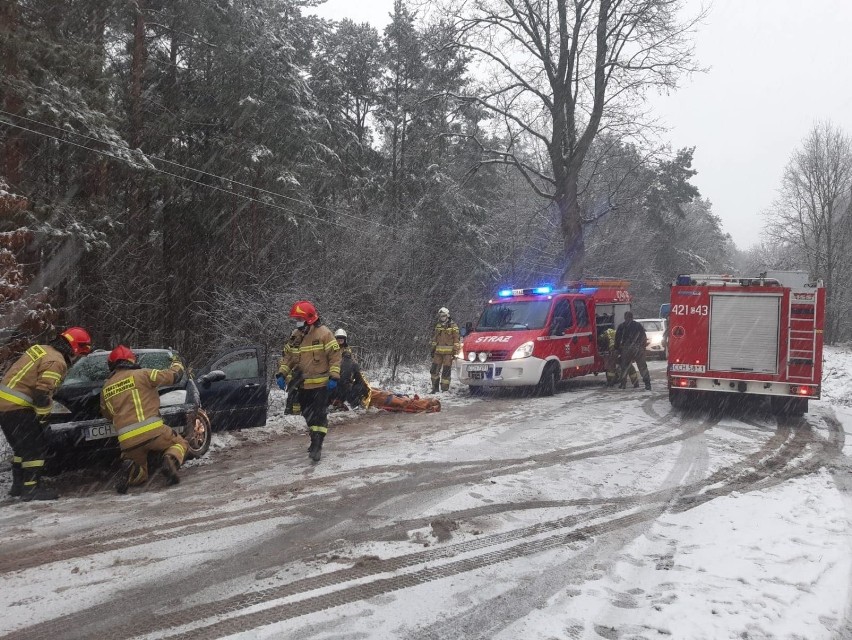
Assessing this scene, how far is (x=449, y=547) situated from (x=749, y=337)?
8.25 metres

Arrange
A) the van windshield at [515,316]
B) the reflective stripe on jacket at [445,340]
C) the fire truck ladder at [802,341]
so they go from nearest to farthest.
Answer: the fire truck ladder at [802,341] → the van windshield at [515,316] → the reflective stripe on jacket at [445,340]

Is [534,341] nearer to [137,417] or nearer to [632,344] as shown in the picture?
[632,344]

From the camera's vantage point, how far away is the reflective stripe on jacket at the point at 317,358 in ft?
24.3

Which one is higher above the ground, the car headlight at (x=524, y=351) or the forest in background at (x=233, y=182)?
the forest in background at (x=233, y=182)

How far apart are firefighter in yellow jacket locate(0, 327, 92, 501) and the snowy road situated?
42cm

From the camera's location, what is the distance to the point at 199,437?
311 inches

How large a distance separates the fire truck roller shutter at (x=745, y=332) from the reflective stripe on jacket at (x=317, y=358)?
7069 mm

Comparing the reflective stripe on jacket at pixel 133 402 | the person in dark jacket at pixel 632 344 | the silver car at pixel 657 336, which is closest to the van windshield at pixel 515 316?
the person in dark jacket at pixel 632 344

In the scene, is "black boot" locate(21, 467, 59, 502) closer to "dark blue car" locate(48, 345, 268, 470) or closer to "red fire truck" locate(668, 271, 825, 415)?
"dark blue car" locate(48, 345, 268, 470)

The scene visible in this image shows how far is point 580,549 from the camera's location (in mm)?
4777

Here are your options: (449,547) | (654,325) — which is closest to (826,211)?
(654,325)

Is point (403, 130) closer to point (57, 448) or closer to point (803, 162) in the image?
point (57, 448)

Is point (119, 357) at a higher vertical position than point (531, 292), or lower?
lower

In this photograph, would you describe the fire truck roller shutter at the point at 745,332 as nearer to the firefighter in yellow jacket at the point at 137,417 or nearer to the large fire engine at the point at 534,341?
the large fire engine at the point at 534,341
